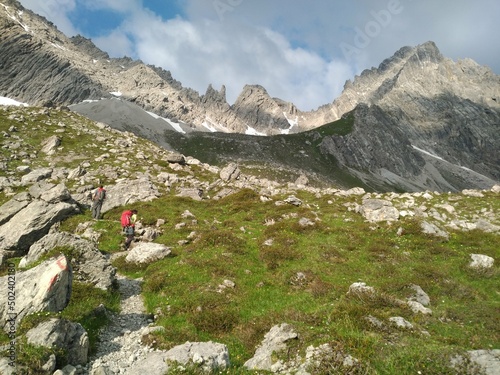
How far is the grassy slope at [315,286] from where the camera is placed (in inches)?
458

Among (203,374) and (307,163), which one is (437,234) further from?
(307,163)

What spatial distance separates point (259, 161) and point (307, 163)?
4020cm

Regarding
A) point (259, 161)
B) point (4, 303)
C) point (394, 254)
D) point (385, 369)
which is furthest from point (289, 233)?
point (259, 161)

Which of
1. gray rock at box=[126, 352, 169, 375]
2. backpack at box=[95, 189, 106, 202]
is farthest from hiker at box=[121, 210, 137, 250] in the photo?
gray rock at box=[126, 352, 169, 375]

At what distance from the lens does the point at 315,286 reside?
18.2 meters

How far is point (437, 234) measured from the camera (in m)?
26.5

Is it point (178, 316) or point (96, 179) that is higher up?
point (96, 179)

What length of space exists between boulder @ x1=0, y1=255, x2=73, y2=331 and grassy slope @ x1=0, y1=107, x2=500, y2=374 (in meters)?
0.91

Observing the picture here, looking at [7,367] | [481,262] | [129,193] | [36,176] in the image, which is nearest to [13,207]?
[129,193]

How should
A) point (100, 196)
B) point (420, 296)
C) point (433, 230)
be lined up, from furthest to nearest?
1. point (100, 196)
2. point (433, 230)
3. point (420, 296)

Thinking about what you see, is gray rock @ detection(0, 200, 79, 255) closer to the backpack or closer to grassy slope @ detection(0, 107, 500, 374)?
grassy slope @ detection(0, 107, 500, 374)

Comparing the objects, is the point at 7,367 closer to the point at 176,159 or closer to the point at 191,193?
the point at 191,193

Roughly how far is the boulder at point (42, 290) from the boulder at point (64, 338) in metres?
1.59

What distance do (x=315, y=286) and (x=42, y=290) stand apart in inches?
513
